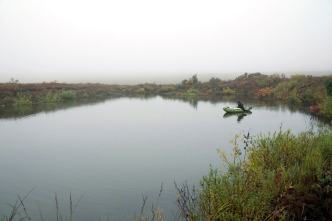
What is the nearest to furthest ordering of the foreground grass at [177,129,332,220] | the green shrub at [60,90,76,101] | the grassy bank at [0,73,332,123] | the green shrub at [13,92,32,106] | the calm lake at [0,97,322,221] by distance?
the foreground grass at [177,129,332,220] < the calm lake at [0,97,322,221] < the grassy bank at [0,73,332,123] < the green shrub at [13,92,32,106] < the green shrub at [60,90,76,101]

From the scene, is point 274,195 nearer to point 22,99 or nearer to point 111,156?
point 111,156

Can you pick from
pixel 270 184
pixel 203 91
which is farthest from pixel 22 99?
pixel 270 184

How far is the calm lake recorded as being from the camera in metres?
8.04

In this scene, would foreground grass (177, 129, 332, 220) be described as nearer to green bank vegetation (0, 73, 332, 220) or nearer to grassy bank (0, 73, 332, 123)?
green bank vegetation (0, 73, 332, 220)

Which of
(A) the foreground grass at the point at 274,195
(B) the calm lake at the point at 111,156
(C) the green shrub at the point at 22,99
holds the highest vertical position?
(C) the green shrub at the point at 22,99

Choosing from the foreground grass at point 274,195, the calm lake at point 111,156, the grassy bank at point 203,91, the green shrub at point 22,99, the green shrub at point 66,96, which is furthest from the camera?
the green shrub at point 66,96

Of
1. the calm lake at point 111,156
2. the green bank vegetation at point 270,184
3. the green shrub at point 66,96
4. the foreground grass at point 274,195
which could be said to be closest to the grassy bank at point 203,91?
the green shrub at point 66,96

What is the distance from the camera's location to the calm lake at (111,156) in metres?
8.04

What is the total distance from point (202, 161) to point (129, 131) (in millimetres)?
7660

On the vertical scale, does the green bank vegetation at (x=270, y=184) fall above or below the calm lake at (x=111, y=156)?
above

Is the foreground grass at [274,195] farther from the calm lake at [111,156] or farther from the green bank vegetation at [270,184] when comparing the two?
the calm lake at [111,156]

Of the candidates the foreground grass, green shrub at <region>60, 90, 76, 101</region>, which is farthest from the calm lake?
green shrub at <region>60, 90, 76, 101</region>

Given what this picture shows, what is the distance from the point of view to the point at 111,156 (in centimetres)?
1229

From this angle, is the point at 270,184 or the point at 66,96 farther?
the point at 66,96
